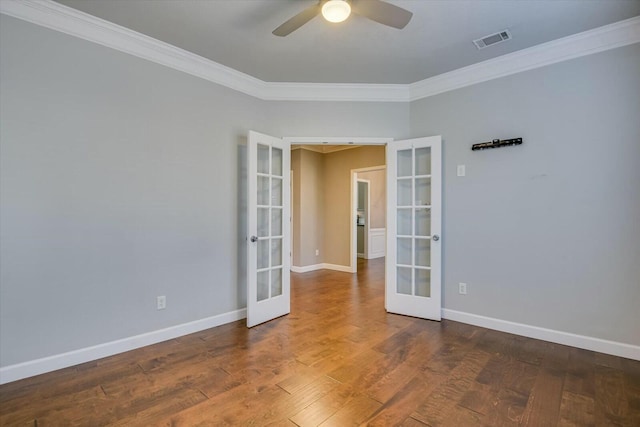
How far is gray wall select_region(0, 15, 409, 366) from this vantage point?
2.27m

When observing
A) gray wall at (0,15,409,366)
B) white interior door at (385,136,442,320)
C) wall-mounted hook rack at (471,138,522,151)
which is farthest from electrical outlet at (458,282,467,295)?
gray wall at (0,15,409,366)

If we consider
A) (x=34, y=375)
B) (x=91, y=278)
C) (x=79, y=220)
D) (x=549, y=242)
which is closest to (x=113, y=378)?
(x=34, y=375)

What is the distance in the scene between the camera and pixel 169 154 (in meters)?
3.03

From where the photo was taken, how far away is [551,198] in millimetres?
2971

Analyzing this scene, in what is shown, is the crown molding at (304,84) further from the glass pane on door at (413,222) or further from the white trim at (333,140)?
the glass pane on door at (413,222)

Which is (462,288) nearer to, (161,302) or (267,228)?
(267,228)

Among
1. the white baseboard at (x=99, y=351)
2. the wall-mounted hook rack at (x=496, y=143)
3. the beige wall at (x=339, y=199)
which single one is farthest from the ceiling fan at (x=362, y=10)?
the beige wall at (x=339, y=199)

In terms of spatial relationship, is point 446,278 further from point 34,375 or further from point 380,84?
point 34,375

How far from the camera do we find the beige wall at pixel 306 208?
6488mm

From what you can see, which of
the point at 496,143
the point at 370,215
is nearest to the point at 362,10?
the point at 496,143

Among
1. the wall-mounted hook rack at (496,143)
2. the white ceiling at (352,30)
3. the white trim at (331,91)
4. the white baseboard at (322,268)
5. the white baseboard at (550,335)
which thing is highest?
the white ceiling at (352,30)

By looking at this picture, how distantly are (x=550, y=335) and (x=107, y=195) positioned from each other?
426 cm

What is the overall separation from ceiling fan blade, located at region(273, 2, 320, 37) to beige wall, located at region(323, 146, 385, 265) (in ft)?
13.9

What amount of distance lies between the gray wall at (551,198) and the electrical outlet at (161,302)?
305 cm
